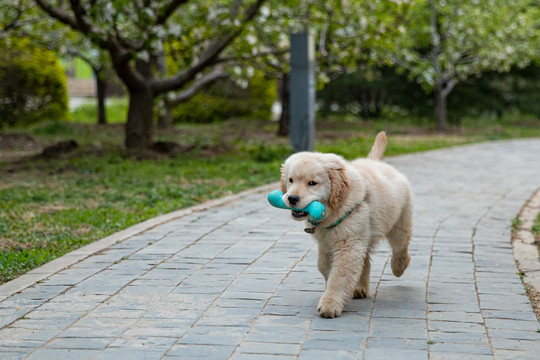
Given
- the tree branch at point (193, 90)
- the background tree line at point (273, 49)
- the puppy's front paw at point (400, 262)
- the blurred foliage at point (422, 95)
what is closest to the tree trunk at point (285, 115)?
the background tree line at point (273, 49)

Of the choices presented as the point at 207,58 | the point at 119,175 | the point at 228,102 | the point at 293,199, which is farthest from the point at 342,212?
the point at 228,102

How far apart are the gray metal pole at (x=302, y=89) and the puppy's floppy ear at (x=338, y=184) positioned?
30.7 ft

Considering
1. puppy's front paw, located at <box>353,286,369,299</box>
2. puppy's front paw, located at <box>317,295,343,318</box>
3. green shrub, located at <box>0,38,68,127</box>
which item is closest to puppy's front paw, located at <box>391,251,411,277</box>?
puppy's front paw, located at <box>353,286,369,299</box>

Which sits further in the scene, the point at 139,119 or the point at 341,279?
the point at 139,119

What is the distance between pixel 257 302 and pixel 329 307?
0.62 m

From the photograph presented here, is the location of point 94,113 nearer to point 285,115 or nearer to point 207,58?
point 285,115

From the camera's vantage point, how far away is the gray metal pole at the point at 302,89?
14.6 m

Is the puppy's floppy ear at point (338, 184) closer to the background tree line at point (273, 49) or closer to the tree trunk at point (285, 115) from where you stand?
the background tree line at point (273, 49)

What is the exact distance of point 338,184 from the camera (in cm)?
514

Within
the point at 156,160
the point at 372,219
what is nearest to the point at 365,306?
the point at 372,219

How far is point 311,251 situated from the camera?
279 inches

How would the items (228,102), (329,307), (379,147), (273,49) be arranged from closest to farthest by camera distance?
(329,307)
(379,147)
(273,49)
(228,102)

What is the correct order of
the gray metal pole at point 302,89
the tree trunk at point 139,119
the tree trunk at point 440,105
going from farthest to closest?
1. the tree trunk at point 440,105
2. the tree trunk at point 139,119
3. the gray metal pole at point 302,89

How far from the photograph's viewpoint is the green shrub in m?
21.1
